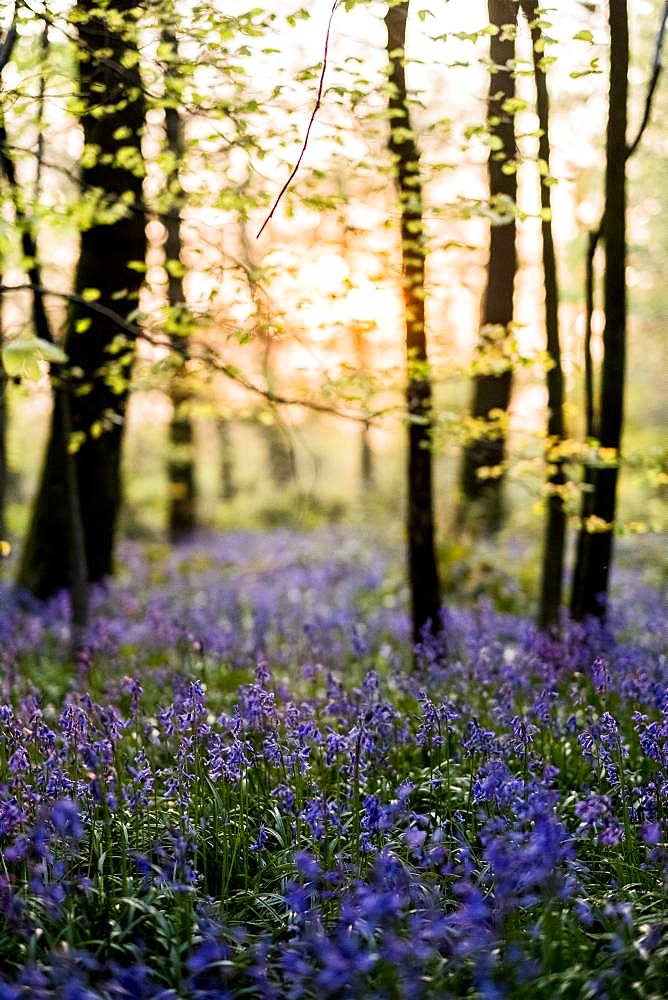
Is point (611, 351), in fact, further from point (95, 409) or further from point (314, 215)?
point (95, 409)

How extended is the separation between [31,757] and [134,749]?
0.86 metres

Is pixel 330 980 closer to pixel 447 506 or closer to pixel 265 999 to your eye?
pixel 265 999

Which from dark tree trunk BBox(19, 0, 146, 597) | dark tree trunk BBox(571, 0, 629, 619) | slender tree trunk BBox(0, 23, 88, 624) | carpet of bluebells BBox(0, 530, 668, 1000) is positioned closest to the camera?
carpet of bluebells BBox(0, 530, 668, 1000)

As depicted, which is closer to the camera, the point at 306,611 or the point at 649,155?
the point at 306,611

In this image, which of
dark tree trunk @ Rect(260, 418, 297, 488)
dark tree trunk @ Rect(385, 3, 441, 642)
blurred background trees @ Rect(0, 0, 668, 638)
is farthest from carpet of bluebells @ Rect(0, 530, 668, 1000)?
dark tree trunk @ Rect(260, 418, 297, 488)

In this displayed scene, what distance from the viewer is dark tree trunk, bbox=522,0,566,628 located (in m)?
7.04

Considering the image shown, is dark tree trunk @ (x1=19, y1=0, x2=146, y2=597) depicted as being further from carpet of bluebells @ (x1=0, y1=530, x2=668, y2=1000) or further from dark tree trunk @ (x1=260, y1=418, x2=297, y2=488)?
dark tree trunk @ (x1=260, y1=418, x2=297, y2=488)

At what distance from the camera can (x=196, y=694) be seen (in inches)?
170

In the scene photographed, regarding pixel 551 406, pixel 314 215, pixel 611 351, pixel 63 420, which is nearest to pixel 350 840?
pixel 611 351

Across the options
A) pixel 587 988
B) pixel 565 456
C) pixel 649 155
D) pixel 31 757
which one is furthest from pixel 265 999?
pixel 649 155

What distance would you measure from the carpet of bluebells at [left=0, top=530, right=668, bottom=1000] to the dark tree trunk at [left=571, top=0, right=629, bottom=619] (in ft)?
3.87

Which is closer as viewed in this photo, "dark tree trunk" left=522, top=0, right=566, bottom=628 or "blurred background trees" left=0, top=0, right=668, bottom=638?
"blurred background trees" left=0, top=0, right=668, bottom=638

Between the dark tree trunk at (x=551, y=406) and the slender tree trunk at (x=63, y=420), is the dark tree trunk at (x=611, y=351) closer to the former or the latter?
the dark tree trunk at (x=551, y=406)

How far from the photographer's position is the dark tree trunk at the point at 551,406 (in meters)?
7.04
